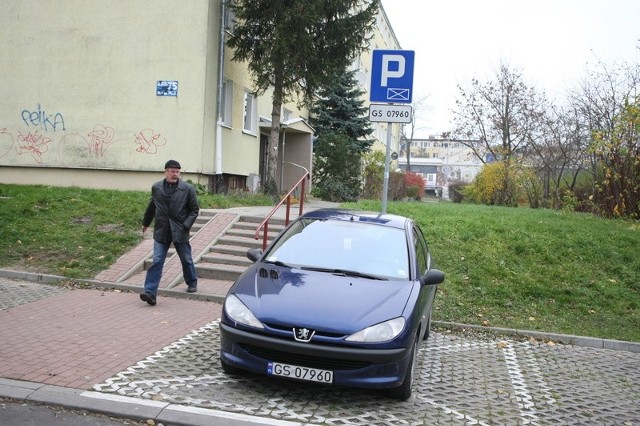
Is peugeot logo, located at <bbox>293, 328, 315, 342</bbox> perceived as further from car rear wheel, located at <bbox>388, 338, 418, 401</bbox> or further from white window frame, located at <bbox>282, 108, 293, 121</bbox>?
white window frame, located at <bbox>282, 108, 293, 121</bbox>

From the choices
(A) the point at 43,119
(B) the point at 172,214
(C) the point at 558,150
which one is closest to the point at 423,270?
(B) the point at 172,214

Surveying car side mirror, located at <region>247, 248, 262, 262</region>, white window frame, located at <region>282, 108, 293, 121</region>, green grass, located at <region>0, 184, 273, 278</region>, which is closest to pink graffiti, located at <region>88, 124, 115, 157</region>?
green grass, located at <region>0, 184, 273, 278</region>

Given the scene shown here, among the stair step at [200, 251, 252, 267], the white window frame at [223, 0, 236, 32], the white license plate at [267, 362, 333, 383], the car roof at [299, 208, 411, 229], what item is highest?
the white window frame at [223, 0, 236, 32]

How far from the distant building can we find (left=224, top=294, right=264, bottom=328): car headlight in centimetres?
4637

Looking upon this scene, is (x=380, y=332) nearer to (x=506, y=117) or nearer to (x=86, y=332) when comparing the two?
(x=86, y=332)

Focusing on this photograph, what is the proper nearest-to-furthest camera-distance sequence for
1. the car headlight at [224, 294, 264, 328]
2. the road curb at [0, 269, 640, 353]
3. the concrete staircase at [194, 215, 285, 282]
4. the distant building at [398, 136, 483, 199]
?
the car headlight at [224, 294, 264, 328] < the road curb at [0, 269, 640, 353] < the concrete staircase at [194, 215, 285, 282] < the distant building at [398, 136, 483, 199]

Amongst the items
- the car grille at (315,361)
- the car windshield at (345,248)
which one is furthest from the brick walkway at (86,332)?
the car windshield at (345,248)

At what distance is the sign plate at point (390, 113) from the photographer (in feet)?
24.5

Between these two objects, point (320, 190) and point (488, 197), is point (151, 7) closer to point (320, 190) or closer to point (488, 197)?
point (320, 190)

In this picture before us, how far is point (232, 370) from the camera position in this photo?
16.3 feet

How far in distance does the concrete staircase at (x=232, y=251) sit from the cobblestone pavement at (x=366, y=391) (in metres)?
1.78

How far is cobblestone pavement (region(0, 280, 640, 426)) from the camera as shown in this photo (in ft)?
14.7

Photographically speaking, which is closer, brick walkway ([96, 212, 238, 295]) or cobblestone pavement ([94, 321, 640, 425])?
cobblestone pavement ([94, 321, 640, 425])

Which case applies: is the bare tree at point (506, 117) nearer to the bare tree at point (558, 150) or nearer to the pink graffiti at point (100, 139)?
the bare tree at point (558, 150)
